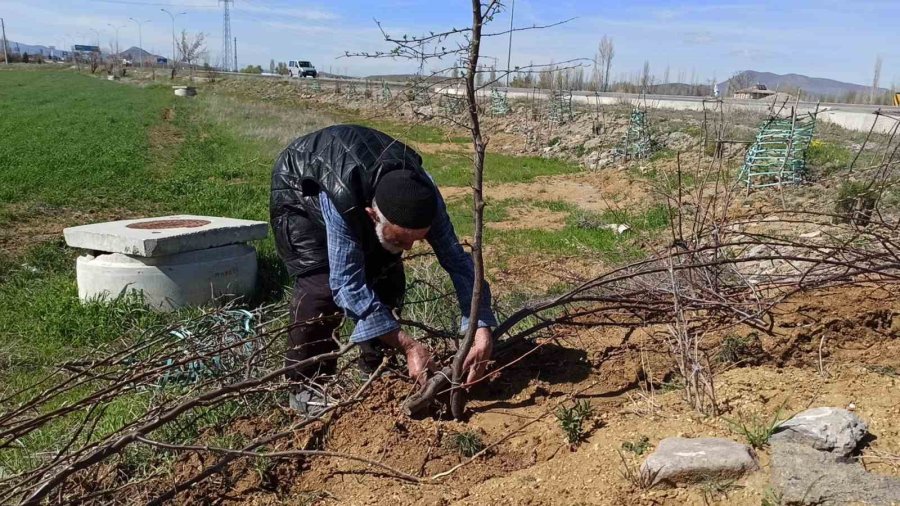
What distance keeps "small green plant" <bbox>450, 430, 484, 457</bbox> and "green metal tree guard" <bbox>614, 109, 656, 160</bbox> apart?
46.0 ft

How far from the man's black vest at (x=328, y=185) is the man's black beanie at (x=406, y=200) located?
5.2 inches

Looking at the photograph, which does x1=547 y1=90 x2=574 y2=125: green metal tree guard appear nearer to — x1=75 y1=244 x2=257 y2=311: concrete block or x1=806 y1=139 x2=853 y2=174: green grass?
x1=806 y1=139 x2=853 y2=174: green grass

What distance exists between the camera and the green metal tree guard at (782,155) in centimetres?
1080

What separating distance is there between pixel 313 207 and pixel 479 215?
1.05 metres

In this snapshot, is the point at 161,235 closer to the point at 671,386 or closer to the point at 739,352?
the point at 671,386

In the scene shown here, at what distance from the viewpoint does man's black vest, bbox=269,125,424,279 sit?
9.49ft

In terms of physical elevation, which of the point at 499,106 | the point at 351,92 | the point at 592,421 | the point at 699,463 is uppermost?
the point at 351,92

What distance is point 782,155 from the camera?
11.2 m

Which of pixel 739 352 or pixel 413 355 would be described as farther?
pixel 739 352

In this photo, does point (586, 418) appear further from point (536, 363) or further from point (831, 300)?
point (831, 300)

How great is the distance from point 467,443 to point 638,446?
624 mm

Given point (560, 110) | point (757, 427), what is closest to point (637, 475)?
point (757, 427)

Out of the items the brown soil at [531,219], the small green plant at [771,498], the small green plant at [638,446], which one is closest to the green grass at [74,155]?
the brown soil at [531,219]

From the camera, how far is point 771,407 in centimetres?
263
